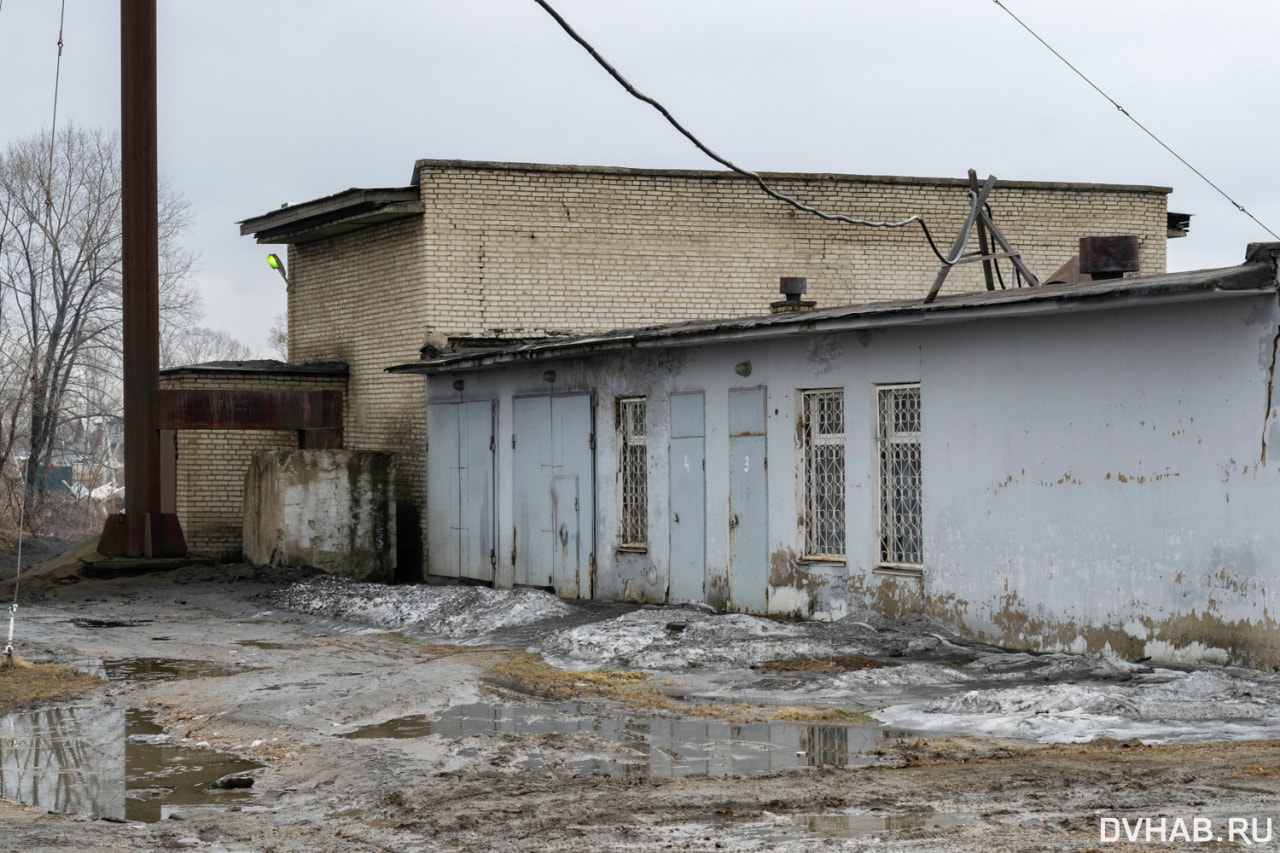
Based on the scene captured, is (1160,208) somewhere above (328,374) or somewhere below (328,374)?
above

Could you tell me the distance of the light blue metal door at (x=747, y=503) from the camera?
13516 millimetres

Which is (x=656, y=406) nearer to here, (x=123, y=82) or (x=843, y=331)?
(x=843, y=331)

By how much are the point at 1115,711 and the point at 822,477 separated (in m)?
5.08

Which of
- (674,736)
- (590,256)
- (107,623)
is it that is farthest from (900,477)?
(590,256)

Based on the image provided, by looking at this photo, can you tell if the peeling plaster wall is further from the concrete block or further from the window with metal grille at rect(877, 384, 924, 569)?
the concrete block

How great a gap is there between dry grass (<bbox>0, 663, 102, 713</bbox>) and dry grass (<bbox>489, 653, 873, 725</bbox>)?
3.15 metres

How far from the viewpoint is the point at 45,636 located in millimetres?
13453

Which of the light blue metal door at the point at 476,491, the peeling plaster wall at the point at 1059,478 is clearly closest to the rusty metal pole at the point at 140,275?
the light blue metal door at the point at 476,491

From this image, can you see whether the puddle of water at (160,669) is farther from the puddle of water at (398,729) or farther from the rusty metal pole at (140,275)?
the rusty metal pole at (140,275)

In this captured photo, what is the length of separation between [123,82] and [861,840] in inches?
685

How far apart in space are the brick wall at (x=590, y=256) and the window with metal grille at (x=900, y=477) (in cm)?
856

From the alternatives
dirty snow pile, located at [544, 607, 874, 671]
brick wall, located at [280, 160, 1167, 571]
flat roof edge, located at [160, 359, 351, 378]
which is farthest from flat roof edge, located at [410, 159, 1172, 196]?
dirty snow pile, located at [544, 607, 874, 671]

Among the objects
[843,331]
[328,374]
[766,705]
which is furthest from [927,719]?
[328,374]

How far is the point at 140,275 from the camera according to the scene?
19.0 meters
